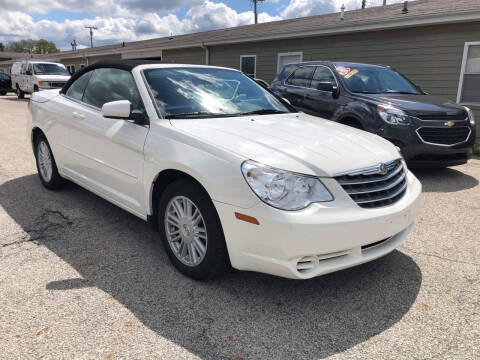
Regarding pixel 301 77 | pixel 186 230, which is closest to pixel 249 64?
pixel 301 77

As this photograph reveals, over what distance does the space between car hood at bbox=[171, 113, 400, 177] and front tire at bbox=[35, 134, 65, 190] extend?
258 centimetres

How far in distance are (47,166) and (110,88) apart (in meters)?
1.80

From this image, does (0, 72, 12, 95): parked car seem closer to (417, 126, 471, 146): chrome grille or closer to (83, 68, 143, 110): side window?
(83, 68, 143, 110): side window

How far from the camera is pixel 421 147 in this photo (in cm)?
598

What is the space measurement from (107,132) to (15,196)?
Result: 82.2 inches

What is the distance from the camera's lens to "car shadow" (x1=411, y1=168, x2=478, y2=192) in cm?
591

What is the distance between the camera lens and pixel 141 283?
3061 mm

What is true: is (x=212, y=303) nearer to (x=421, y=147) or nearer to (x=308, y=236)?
(x=308, y=236)

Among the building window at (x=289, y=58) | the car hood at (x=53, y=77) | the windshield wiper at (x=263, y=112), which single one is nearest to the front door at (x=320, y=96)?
the windshield wiper at (x=263, y=112)

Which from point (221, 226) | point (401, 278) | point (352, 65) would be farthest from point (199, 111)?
point (352, 65)

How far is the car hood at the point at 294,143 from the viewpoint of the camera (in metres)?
2.67

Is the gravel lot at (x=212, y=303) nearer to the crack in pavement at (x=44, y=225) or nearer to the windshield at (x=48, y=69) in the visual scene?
the crack in pavement at (x=44, y=225)

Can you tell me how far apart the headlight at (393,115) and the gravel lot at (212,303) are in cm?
230

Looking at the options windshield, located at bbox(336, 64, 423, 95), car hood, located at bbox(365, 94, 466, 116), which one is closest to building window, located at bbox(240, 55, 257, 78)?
windshield, located at bbox(336, 64, 423, 95)
